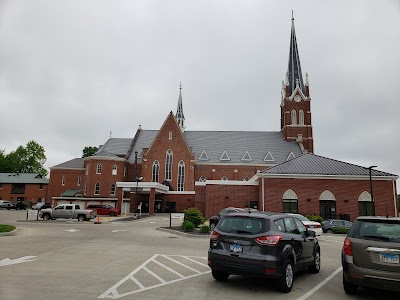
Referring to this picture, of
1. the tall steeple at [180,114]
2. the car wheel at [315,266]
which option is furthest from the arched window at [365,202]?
the tall steeple at [180,114]

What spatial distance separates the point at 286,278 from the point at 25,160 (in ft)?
312

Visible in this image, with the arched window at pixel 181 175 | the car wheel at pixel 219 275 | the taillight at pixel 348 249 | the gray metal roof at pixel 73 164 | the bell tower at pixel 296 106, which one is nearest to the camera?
the taillight at pixel 348 249

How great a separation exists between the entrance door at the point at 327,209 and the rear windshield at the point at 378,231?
27.3 metres

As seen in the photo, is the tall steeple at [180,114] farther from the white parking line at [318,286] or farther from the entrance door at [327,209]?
the white parking line at [318,286]

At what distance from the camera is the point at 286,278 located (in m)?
7.35

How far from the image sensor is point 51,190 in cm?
5978

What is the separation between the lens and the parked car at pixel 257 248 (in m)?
7.10

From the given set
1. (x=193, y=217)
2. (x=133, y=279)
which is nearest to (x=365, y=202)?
(x=193, y=217)

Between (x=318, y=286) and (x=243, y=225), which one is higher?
(x=243, y=225)

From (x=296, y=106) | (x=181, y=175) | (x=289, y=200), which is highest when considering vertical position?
(x=296, y=106)

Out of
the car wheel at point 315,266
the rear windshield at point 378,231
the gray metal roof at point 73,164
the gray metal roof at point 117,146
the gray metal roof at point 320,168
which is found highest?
the gray metal roof at point 117,146

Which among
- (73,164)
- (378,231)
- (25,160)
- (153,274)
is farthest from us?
(25,160)

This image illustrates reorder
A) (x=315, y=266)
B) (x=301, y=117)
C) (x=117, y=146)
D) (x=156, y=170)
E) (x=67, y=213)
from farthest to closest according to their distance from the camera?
1. (x=301, y=117)
2. (x=117, y=146)
3. (x=156, y=170)
4. (x=67, y=213)
5. (x=315, y=266)

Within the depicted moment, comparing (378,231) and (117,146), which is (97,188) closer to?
(117,146)
